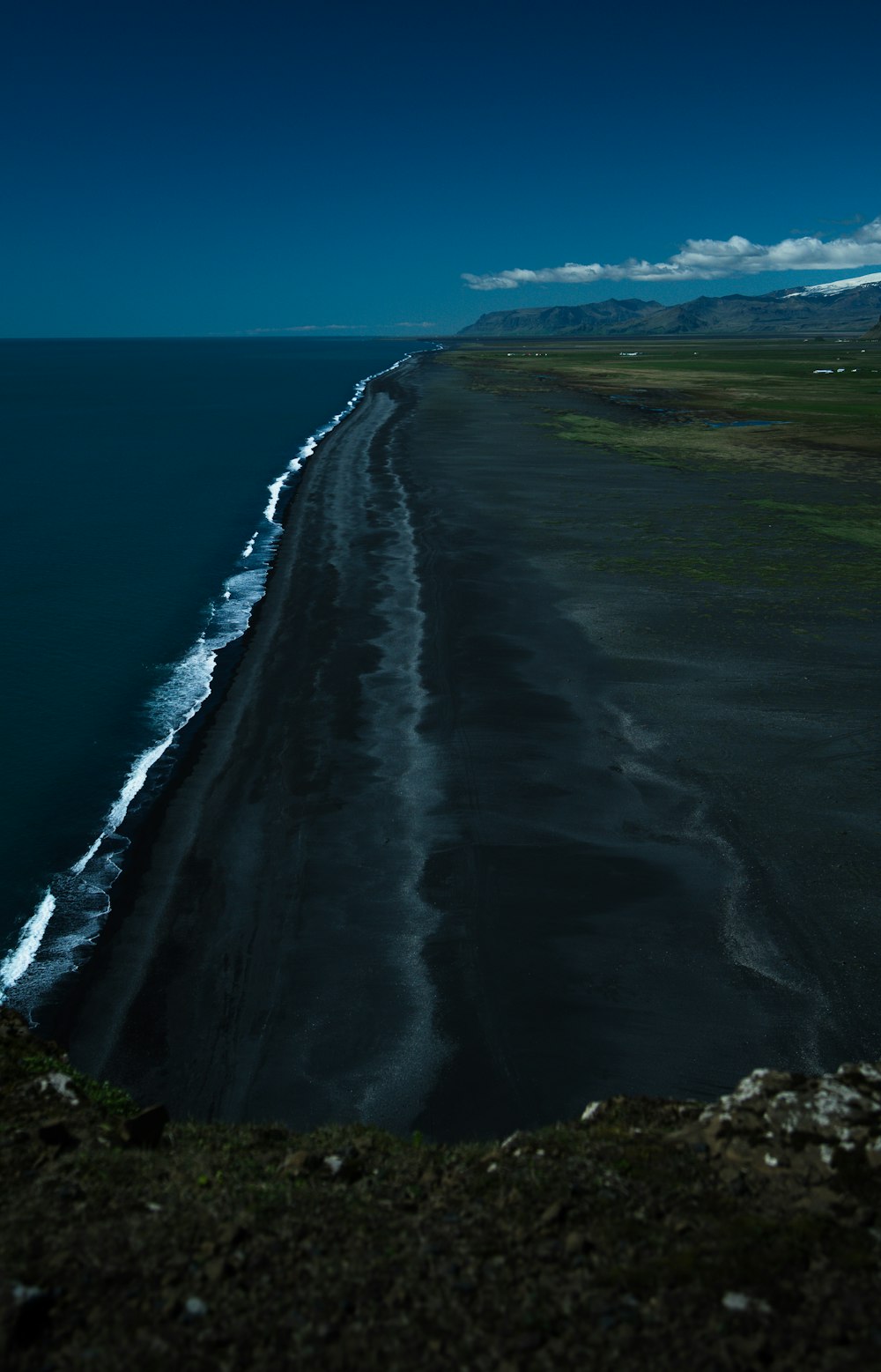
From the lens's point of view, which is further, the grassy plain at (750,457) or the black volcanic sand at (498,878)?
the grassy plain at (750,457)

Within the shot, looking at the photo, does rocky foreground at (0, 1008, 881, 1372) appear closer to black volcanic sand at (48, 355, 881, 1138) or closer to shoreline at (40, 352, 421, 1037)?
black volcanic sand at (48, 355, 881, 1138)

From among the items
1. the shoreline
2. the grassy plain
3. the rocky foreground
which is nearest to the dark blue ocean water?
the shoreline

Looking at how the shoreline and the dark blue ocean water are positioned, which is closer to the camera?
the shoreline

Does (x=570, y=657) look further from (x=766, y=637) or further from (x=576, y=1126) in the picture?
(x=576, y=1126)

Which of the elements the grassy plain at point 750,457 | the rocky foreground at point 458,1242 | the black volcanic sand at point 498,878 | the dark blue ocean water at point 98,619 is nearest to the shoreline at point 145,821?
the black volcanic sand at point 498,878

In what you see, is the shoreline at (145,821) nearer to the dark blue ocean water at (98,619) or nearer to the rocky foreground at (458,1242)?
the dark blue ocean water at (98,619)

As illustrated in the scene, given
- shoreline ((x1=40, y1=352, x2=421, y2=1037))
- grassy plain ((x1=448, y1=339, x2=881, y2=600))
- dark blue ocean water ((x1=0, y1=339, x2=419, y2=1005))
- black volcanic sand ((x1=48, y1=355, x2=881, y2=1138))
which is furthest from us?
grassy plain ((x1=448, y1=339, x2=881, y2=600))

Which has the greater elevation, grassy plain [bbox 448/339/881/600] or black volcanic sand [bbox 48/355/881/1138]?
grassy plain [bbox 448/339/881/600]
